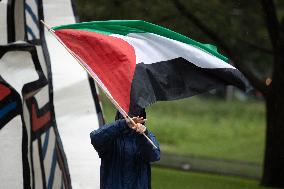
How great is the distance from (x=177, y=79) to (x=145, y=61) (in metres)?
0.40

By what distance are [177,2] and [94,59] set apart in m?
10.3

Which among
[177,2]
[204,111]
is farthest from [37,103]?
[204,111]

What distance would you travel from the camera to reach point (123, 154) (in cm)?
807

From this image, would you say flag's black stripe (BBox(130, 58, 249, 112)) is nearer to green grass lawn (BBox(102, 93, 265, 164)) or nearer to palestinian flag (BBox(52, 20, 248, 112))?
palestinian flag (BBox(52, 20, 248, 112))

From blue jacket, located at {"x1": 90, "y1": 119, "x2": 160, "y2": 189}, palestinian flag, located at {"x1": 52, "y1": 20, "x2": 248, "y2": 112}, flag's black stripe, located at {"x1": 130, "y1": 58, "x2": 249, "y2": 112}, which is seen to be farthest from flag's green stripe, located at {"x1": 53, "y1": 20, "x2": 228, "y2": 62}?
blue jacket, located at {"x1": 90, "y1": 119, "x2": 160, "y2": 189}

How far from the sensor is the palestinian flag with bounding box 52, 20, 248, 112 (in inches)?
335

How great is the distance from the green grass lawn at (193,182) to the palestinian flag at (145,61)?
765cm

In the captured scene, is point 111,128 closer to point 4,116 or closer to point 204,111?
point 4,116

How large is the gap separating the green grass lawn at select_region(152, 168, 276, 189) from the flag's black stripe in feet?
25.5

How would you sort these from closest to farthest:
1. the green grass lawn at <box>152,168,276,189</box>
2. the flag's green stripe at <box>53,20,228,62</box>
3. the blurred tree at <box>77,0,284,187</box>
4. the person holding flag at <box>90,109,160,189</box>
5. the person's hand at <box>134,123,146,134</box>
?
1. the person's hand at <box>134,123,146,134</box>
2. the person holding flag at <box>90,109,160,189</box>
3. the flag's green stripe at <box>53,20,228,62</box>
4. the green grass lawn at <box>152,168,276,189</box>
5. the blurred tree at <box>77,0,284,187</box>

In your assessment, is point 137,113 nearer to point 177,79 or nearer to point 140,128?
point 140,128

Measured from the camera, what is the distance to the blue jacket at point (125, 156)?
8.02m

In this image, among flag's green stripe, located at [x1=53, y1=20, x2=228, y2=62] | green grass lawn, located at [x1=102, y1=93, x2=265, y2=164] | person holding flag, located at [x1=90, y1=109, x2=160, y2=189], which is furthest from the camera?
green grass lawn, located at [x1=102, y1=93, x2=265, y2=164]

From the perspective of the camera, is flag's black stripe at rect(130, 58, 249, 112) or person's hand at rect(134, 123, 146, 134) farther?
flag's black stripe at rect(130, 58, 249, 112)
